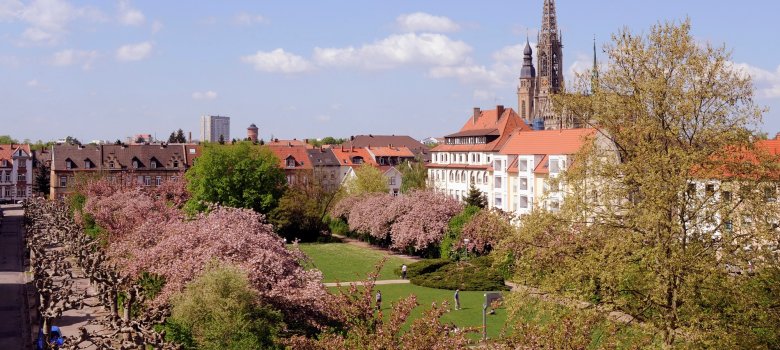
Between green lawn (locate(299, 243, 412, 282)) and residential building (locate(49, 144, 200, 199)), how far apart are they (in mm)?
43790

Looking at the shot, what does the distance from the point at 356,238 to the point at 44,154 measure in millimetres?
92587

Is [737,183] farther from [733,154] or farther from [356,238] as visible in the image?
[356,238]

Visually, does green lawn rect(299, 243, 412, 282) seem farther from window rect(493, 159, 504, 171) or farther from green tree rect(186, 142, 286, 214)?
window rect(493, 159, 504, 171)

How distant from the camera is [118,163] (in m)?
116

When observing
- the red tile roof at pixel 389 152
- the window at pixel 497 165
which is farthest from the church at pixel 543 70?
the window at pixel 497 165

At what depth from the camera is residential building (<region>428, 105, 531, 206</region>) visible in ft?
305

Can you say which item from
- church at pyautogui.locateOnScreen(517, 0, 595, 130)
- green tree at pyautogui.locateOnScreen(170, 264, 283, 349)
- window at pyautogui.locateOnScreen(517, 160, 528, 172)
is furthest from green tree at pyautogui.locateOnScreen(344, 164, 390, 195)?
church at pyautogui.locateOnScreen(517, 0, 595, 130)

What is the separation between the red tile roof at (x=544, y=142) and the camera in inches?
2817

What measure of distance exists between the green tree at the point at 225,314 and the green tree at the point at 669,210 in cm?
1014

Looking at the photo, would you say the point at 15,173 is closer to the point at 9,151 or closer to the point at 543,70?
the point at 9,151

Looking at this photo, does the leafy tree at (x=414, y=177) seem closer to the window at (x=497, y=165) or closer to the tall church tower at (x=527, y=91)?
the window at (x=497, y=165)

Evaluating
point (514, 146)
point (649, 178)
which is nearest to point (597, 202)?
point (649, 178)

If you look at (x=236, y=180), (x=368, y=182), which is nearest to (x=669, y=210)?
(x=236, y=180)

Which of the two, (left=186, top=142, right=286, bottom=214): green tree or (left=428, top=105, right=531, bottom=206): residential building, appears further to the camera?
(left=428, top=105, right=531, bottom=206): residential building
